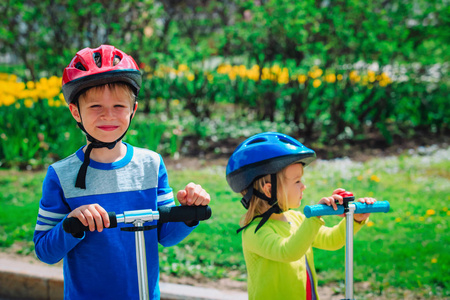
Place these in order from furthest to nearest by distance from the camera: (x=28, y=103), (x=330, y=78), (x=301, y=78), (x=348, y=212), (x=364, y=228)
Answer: (x=330, y=78)
(x=301, y=78)
(x=28, y=103)
(x=364, y=228)
(x=348, y=212)

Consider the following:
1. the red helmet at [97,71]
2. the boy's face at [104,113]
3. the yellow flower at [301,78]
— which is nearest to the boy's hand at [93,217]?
the boy's face at [104,113]

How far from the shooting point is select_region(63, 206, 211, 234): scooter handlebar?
197cm

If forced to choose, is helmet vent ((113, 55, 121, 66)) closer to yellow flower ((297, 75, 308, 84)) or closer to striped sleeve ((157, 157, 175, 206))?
striped sleeve ((157, 157, 175, 206))

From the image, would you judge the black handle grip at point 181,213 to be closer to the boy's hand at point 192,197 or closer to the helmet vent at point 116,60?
the boy's hand at point 192,197

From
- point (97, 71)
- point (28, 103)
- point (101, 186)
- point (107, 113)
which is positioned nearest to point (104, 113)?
point (107, 113)

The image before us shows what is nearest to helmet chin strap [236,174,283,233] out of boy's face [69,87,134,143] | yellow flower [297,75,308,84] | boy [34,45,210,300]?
boy [34,45,210,300]

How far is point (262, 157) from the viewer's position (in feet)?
8.41

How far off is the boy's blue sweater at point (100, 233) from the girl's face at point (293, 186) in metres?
0.50

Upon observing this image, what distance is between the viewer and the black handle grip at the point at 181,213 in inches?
80.4

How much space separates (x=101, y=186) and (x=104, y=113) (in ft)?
1.03

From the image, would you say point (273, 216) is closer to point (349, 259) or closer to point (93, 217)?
point (349, 259)

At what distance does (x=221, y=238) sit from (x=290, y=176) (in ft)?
7.87

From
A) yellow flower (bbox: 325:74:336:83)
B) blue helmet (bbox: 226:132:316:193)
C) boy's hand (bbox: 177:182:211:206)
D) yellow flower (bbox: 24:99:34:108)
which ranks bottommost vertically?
boy's hand (bbox: 177:182:211:206)

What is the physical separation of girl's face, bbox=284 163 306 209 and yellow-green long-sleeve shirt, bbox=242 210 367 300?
0.13 m
